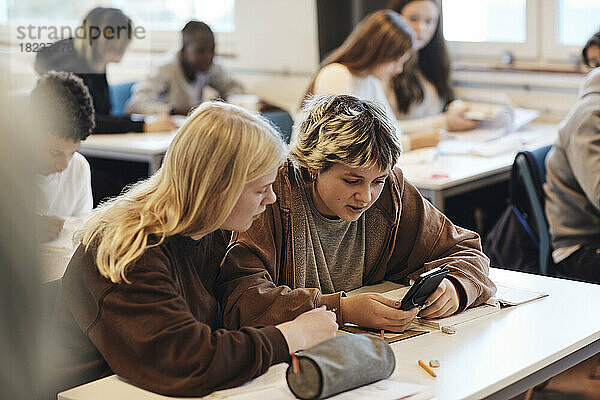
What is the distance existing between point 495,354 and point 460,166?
1.75 m

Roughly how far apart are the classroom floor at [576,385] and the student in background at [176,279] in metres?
0.53

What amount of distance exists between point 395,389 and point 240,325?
355 millimetres

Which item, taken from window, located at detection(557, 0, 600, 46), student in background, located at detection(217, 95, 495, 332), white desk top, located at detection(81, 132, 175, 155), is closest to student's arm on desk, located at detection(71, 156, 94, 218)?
white desk top, located at detection(81, 132, 175, 155)

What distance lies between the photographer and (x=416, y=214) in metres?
1.81

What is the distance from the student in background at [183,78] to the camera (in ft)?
14.2

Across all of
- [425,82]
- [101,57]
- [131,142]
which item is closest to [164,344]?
[131,142]

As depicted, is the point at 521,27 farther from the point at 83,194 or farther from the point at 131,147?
the point at 83,194

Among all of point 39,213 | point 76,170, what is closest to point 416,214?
point 76,170

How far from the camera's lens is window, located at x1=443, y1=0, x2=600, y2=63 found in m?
3.77

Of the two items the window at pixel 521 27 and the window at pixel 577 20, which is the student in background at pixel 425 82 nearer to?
the window at pixel 521 27

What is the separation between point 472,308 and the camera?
166cm

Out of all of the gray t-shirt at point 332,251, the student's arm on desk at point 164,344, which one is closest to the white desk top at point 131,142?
the gray t-shirt at point 332,251

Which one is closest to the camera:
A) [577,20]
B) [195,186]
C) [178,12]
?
[195,186]

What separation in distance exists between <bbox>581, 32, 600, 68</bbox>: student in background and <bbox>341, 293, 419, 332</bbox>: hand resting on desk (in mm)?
1676
